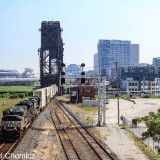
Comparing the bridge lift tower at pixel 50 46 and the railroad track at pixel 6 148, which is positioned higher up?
the bridge lift tower at pixel 50 46

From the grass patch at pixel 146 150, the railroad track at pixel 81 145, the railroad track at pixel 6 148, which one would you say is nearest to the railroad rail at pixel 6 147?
the railroad track at pixel 6 148

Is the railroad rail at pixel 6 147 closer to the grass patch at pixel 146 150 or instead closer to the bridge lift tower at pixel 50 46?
the grass patch at pixel 146 150

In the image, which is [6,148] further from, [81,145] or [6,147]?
[81,145]

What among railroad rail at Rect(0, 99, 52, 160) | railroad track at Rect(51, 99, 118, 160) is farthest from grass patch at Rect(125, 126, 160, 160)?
railroad rail at Rect(0, 99, 52, 160)

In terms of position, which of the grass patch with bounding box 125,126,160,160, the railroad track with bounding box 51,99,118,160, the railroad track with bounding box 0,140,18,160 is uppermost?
the railroad track with bounding box 0,140,18,160

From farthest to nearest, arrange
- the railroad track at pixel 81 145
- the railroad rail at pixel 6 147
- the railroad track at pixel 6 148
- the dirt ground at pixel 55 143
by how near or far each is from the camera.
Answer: the dirt ground at pixel 55 143 → the railroad track at pixel 81 145 → the railroad rail at pixel 6 147 → the railroad track at pixel 6 148

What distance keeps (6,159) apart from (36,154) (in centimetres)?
377

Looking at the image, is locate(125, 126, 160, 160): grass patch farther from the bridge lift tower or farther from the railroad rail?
the bridge lift tower

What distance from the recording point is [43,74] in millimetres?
138750

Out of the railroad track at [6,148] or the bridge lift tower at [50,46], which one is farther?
the bridge lift tower at [50,46]

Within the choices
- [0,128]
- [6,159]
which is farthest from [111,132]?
[6,159]

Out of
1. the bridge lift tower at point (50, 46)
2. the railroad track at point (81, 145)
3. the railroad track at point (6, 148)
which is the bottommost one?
the railroad track at point (81, 145)

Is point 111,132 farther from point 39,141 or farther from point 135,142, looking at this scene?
point 39,141

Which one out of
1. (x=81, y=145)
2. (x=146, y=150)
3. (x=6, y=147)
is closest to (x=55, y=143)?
(x=81, y=145)
